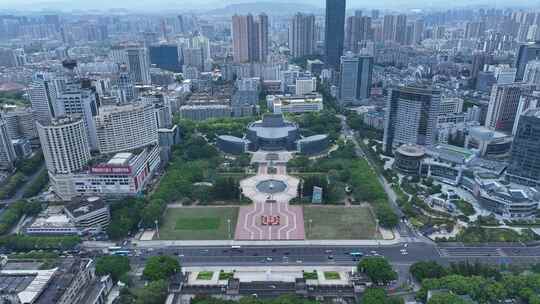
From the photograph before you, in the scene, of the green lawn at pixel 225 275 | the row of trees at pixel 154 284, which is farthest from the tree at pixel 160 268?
the green lawn at pixel 225 275

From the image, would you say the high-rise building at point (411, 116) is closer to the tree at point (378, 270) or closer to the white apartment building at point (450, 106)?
the white apartment building at point (450, 106)

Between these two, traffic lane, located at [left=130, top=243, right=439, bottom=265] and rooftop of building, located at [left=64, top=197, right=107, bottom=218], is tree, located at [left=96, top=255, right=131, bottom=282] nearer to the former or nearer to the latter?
traffic lane, located at [left=130, top=243, right=439, bottom=265]

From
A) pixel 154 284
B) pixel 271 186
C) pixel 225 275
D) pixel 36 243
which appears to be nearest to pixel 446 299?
pixel 225 275

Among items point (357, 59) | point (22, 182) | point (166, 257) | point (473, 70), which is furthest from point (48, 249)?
point (473, 70)

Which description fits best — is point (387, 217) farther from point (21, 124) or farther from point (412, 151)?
point (21, 124)

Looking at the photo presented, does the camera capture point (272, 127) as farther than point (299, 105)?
No

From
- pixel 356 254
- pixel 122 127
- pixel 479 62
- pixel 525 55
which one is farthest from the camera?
pixel 479 62
